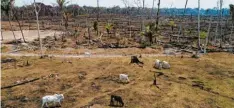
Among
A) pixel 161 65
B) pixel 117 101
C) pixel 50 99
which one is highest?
pixel 161 65

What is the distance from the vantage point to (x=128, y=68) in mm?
25859

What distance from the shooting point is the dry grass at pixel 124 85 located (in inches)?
736

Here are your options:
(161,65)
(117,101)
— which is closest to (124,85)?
(117,101)

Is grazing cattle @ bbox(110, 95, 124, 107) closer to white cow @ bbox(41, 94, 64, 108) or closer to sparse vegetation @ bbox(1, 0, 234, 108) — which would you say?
sparse vegetation @ bbox(1, 0, 234, 108)

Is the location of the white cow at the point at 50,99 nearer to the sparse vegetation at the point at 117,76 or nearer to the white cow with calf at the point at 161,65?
the sparse vegetation at the point at 117,76

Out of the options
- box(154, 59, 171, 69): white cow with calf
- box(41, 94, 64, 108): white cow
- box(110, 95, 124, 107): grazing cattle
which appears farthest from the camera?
box(154, 59, 171, 69): white cow with calf

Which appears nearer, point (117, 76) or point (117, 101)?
point (117, 101)

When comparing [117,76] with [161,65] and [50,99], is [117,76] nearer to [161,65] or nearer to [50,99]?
[161,65]

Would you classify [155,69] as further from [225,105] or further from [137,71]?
[225,105]

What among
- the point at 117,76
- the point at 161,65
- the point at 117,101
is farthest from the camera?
the point at 161,65

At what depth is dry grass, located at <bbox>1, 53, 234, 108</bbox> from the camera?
18703 millimetres

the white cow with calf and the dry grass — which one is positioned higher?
the white cow with calf

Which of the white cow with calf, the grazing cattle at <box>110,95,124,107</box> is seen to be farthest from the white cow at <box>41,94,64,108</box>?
the white cow with calf

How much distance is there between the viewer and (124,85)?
21.5 m
